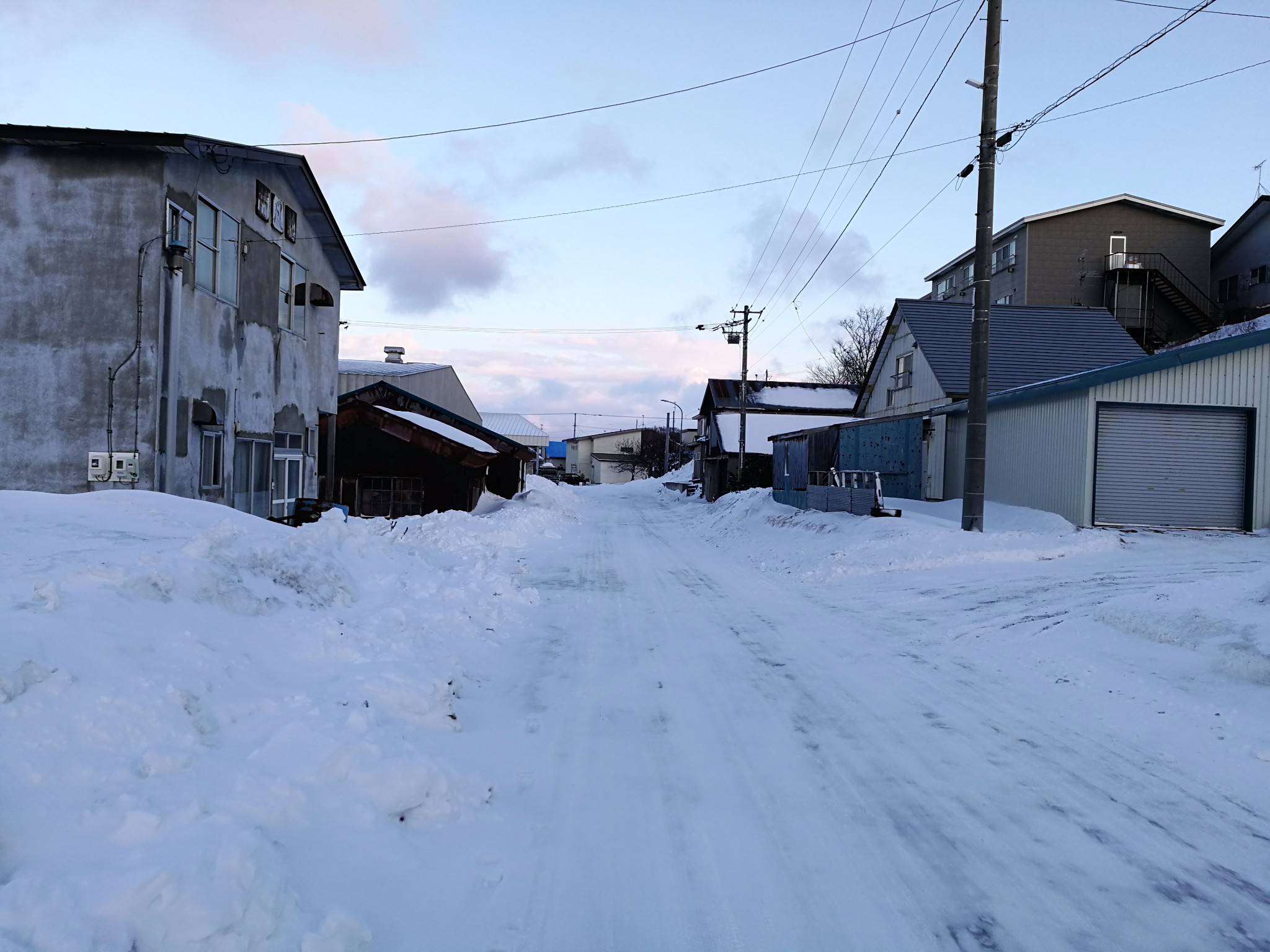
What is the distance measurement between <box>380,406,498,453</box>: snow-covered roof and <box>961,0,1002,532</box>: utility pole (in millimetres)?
14743

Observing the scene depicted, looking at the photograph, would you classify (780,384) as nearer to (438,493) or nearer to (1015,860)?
(438,493)

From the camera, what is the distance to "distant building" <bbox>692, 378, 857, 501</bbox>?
41.2 metres

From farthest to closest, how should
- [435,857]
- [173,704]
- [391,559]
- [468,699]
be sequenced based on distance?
[391,559] → [468,699] → [173,704] → [435,857]

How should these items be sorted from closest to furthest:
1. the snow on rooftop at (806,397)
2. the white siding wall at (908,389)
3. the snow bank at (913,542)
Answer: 1. the snow bank at (913,542)
2. the white siding wall at (908,389)
3. the snow on rooftop at (806,397)

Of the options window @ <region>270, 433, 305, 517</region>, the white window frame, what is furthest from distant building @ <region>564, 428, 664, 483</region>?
the white window frame

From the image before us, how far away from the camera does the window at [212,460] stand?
45.4 ft

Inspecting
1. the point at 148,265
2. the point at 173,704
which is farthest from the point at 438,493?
the point at 173,704

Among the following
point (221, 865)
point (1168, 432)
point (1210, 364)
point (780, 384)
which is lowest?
point (221, 865)

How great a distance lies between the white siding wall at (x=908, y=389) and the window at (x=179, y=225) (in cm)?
2091

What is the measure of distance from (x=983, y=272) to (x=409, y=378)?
116 feet

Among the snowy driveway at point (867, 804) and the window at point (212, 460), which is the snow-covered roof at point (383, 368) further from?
the snowy driveway at point (867, 804)

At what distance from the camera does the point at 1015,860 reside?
4.14 metres

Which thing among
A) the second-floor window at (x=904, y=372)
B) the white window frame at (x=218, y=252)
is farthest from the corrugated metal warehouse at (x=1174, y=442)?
the white window frame at (x=218, y=252)

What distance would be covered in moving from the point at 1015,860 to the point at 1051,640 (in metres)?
5.09
